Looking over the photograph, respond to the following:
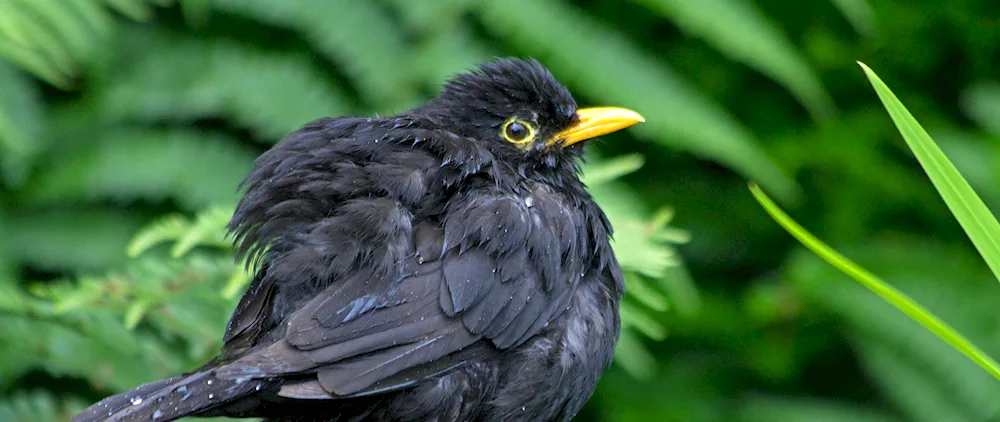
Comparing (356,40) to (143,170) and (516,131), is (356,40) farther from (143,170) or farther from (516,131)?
(516,131)

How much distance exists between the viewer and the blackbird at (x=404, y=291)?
7.76 feet

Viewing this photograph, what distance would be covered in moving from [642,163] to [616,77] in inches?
19.6

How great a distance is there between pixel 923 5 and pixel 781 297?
171 centimetres

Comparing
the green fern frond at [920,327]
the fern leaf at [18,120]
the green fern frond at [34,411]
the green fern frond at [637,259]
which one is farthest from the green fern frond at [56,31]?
the green fern frond at [920,327]

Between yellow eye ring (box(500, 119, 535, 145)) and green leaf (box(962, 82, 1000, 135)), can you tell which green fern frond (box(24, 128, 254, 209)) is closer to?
yellow eye ring (box(500, 119, 535, 145))

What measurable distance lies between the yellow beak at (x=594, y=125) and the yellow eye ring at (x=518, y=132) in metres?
0.07

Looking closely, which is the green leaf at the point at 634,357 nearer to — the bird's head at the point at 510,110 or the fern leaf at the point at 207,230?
the bird's head at the point at 510,110

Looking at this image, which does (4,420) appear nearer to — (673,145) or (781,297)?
(673,145)

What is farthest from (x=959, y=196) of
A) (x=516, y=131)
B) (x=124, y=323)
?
(x=124, y=323)

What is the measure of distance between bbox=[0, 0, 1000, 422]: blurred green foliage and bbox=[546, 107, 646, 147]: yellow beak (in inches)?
16.1

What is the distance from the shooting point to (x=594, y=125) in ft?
10.6

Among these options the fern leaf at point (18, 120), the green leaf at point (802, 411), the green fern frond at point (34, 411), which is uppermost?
the fern leaf at point (18, 120)

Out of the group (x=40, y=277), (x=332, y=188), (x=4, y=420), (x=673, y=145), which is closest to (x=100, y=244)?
(x=40, y=277)

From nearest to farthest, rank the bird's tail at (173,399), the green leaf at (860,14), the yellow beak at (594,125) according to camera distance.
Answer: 1. the bird's tail at (173,399)
2. the yellow beak at (594,125)
3. the green leaf at (860,14)
